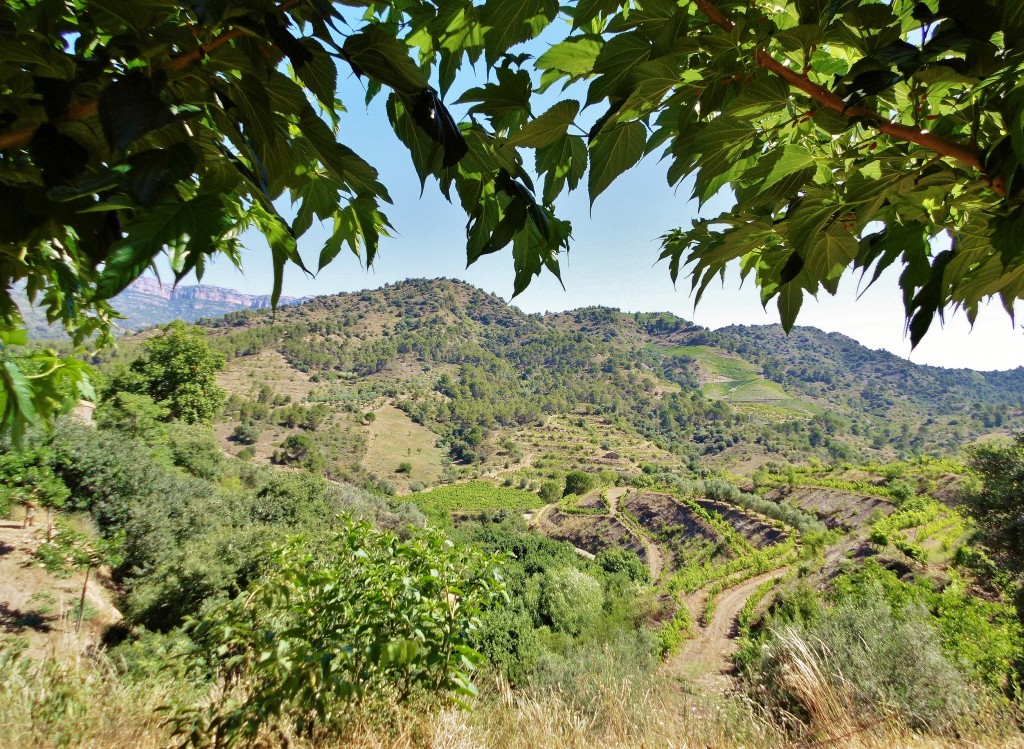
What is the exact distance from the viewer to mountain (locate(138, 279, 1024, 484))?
168ft

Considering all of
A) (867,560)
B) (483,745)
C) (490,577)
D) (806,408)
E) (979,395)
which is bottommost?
(867,560)

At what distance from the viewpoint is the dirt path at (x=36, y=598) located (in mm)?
4816

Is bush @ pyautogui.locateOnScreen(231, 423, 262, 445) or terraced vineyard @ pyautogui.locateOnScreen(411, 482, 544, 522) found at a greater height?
bush @ pyautogui.locateOnScreen(231, 423, 262, 445)

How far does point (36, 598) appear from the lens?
17.7 feet

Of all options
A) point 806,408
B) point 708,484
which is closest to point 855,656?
point 708,484

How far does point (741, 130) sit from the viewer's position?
46 centimetres

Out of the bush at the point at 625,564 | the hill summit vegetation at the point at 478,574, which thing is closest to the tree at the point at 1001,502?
the hill summit vegetation at the point at 478,574

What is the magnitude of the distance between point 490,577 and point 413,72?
1.96m

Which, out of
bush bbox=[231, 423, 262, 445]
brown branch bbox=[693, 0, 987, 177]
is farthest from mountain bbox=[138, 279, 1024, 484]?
brown branch bbox=[693, 0, 987, 177]

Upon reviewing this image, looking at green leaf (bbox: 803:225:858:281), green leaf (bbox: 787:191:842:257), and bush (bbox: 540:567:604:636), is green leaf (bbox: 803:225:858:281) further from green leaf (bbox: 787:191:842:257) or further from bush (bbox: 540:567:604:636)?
bush (bbox: 540:567:604:636)

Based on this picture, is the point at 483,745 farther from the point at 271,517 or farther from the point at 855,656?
the point at 271,517

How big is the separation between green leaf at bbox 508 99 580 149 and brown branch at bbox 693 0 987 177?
0.14 metres

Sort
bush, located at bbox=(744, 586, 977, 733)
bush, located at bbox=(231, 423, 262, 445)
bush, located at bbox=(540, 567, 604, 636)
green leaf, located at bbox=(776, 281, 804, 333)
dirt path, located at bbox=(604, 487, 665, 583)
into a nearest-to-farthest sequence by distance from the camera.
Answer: green leaf, located at bbox=(776, 281, 804, 333), bush, located at bbox=(744, 586, 977, 733), bush, located at bbox=(540, 567, 604, 636), dirt path, located at bbox=(604, 487, 665, 583), bush, located at bbox=(231, 423, 262, 445)

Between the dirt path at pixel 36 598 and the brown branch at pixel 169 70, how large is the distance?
6.32 m
